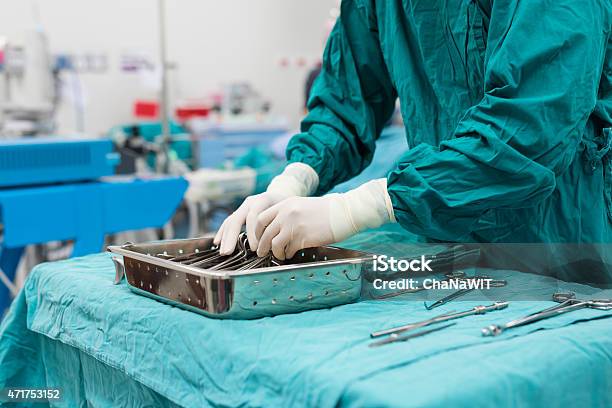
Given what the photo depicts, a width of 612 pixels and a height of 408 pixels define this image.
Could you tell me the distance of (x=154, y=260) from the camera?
104 centimetres

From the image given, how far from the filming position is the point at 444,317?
0.97m

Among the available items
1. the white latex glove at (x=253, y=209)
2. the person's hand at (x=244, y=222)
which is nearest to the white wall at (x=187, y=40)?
the white latex glove at (x=253, y=209)

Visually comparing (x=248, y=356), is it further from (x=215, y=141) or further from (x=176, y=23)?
(x=176, y=23)

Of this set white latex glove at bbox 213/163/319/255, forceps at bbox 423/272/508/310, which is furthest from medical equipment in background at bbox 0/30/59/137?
forceps at bbox 423/272/508/310

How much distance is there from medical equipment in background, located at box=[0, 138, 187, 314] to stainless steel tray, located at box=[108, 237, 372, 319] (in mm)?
1253

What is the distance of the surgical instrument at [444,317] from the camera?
2.95ft

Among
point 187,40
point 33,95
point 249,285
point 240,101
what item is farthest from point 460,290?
point 187,40

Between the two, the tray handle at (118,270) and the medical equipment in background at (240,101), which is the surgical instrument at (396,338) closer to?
the tray handle at (118,270)

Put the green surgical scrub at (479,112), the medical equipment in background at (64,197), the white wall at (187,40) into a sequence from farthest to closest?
the white wall at (187,40) < the medical equipment in background at (64,197) < the green surgical scrub at (479,112)

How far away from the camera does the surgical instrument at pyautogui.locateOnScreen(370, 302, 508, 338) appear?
2.95ft

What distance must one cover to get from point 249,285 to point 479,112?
0.44m

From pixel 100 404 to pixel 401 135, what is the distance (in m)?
2.16

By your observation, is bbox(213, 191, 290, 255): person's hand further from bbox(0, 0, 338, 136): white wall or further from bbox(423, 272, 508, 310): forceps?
bbox(0, 0, 338, 136): white wall

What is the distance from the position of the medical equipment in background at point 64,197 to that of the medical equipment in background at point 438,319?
1.64m
